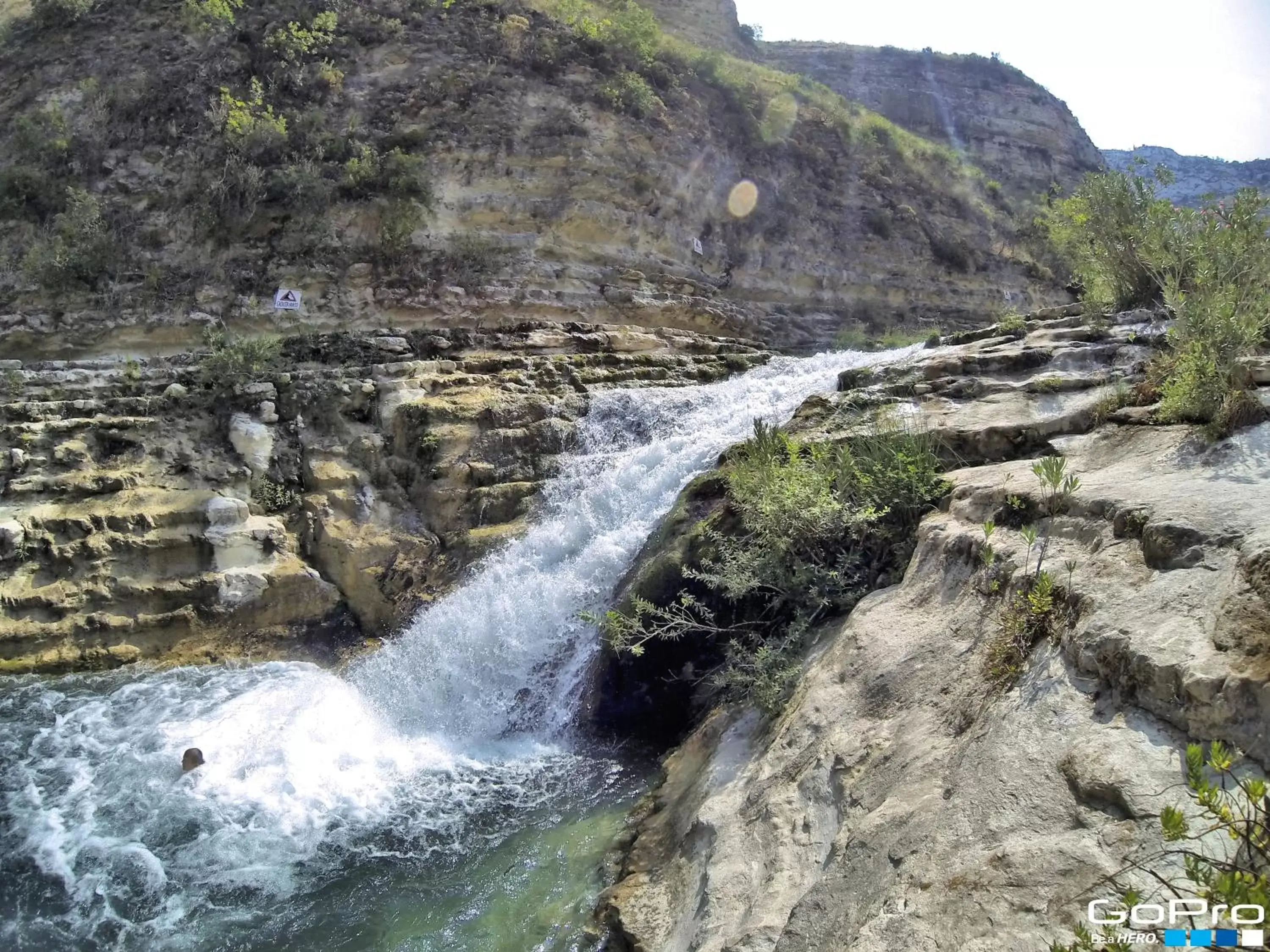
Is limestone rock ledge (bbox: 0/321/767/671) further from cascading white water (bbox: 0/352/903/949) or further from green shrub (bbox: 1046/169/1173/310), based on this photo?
green shrub (bbox: 1046/169/1173/310)

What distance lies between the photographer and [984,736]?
2691 mm

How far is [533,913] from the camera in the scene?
4102mm

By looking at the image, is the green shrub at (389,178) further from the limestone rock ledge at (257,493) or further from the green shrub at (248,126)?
the limestone rock ledge at (257,493)

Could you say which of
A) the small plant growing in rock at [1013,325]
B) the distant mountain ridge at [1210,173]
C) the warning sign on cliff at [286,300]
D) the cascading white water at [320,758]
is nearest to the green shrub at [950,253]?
the small plant growing in rock at [1013,325]

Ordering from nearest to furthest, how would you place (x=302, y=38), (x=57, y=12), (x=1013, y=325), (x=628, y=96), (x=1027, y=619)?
1. (x=1027, y=619)
2. (x=1013, y=325)
3. (x=302, y=38)
4. (x=57, y=12)
5. (x=628, y=96)

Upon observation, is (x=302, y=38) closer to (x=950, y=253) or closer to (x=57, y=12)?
(x=57, y=12)

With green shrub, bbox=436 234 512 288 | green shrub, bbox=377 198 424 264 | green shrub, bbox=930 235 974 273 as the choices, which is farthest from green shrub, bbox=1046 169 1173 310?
green shrub, bbox=930 235 974 273

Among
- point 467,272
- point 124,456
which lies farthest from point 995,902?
point 467,272

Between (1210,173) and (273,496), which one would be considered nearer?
(273,496)

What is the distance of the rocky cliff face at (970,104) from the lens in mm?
26500

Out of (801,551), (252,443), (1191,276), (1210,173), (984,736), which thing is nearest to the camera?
(984,736)

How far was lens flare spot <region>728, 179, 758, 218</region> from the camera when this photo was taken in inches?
619

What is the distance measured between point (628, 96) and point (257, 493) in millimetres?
10495

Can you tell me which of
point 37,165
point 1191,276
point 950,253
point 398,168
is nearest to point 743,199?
point 950,253
